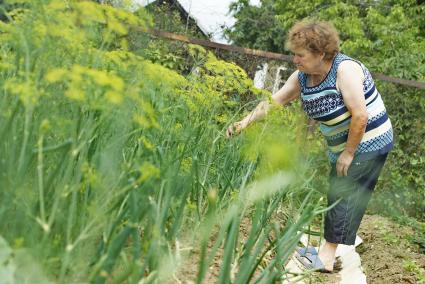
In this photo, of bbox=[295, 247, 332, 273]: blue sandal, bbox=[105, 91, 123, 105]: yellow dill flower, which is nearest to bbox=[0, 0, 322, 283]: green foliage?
bbox=[105, 91, 123, 105]: yellow dill flower

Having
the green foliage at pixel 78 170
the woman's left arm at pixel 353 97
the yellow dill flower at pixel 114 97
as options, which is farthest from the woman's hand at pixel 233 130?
the yellow dill flower at pixel 114 97

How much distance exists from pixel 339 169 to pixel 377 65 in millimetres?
4369

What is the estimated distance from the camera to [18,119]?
156 cm

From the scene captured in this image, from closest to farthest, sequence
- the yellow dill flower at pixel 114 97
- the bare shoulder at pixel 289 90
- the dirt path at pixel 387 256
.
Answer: the yellow dill flower at pixel 114 97 → the dirt path at pixel 387 256 → the bare shoulder at pixel 289 90

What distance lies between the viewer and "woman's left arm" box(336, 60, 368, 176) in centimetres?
330

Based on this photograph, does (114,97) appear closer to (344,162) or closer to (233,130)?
(233,130)

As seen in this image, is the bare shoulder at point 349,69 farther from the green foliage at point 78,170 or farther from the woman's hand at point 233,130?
the green foliage at point 78,170

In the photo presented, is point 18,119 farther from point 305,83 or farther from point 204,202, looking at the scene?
point 305,83

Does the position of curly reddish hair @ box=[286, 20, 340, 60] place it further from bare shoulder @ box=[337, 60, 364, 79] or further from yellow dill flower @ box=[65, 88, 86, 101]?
yellow dill flower @ box=[65, 88, 86, 101]

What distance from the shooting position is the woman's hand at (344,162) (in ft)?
11.4

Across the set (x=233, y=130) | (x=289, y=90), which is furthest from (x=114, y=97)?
(x=289, y=90)

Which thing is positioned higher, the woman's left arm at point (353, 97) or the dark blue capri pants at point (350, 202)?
the woman's left arm at point (353, 97)

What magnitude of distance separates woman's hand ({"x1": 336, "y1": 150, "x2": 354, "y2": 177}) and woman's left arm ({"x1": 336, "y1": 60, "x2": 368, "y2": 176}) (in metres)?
0.03

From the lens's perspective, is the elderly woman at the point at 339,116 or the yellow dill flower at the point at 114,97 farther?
the elderly woman at the point at 339,116
